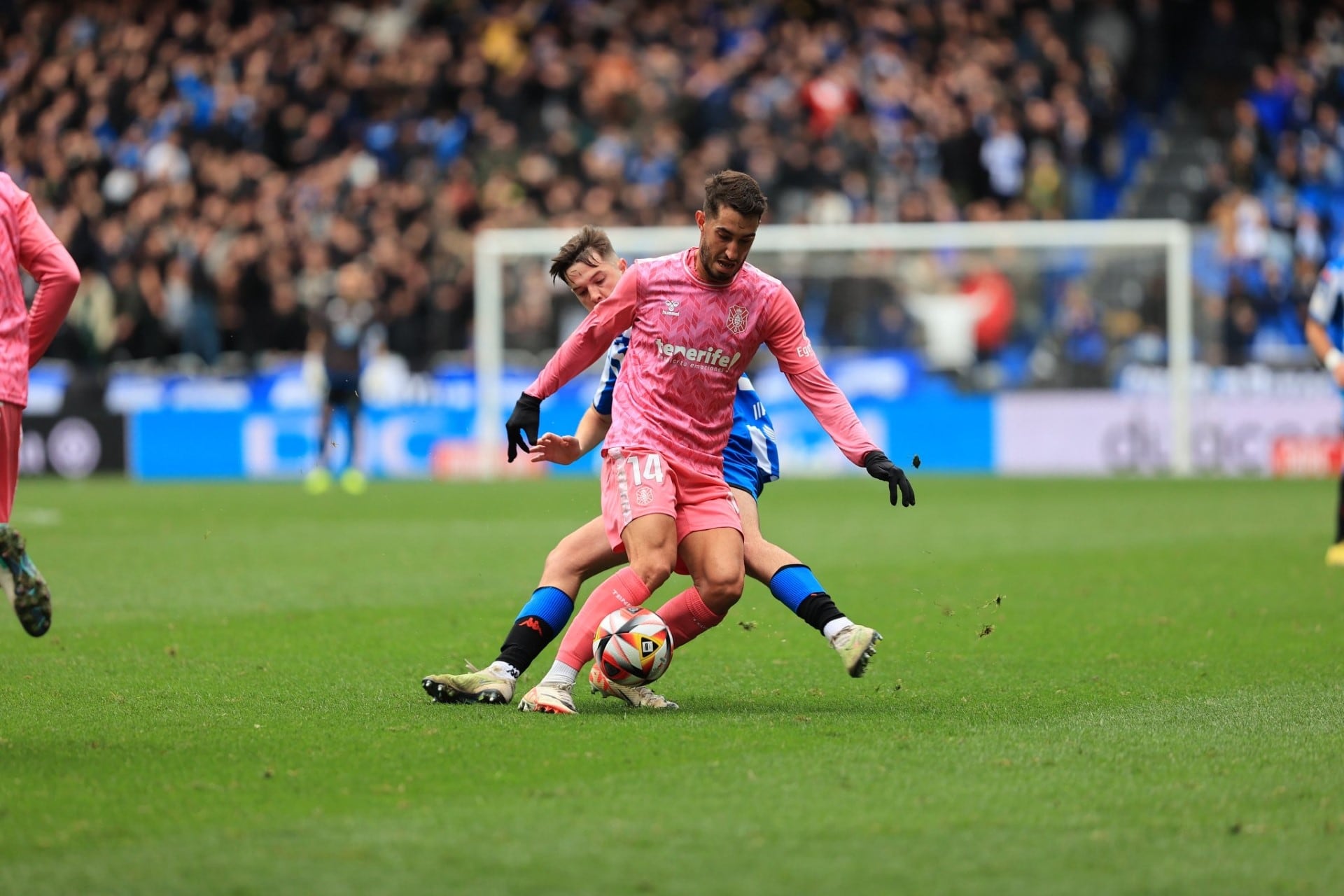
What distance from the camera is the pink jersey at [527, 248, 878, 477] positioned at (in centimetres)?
637

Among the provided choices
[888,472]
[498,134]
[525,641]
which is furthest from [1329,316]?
[498,134]

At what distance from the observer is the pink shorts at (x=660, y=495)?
6.32 m

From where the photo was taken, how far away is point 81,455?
24.6 meters

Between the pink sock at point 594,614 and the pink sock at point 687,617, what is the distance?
0.64ft

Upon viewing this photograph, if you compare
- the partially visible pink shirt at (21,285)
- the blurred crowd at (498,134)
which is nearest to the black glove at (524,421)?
the partially visible pink shirt at (21,285)

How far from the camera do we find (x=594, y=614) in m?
6.50

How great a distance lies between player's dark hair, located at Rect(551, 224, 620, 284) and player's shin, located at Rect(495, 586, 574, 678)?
1.19 metres

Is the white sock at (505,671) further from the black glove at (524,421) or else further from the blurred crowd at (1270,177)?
the blurred crowd at (1270,177)

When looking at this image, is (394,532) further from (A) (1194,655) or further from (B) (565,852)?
(B) (565,852)

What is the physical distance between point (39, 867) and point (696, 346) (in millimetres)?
3018

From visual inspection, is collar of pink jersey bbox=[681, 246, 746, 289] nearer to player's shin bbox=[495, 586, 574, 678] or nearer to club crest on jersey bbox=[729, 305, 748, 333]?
club crest on jersey bbox=[729, 305, 748, 333]

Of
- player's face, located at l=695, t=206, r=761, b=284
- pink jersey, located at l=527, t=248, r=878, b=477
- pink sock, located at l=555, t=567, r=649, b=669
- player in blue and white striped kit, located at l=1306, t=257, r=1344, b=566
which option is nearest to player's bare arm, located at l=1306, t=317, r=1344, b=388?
player in blue and white striped kit, located at l=1306, t=257, r=1344, b=566

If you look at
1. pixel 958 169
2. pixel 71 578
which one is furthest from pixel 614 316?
pixel 958 169

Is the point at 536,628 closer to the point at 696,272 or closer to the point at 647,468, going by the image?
the point at 647,468
